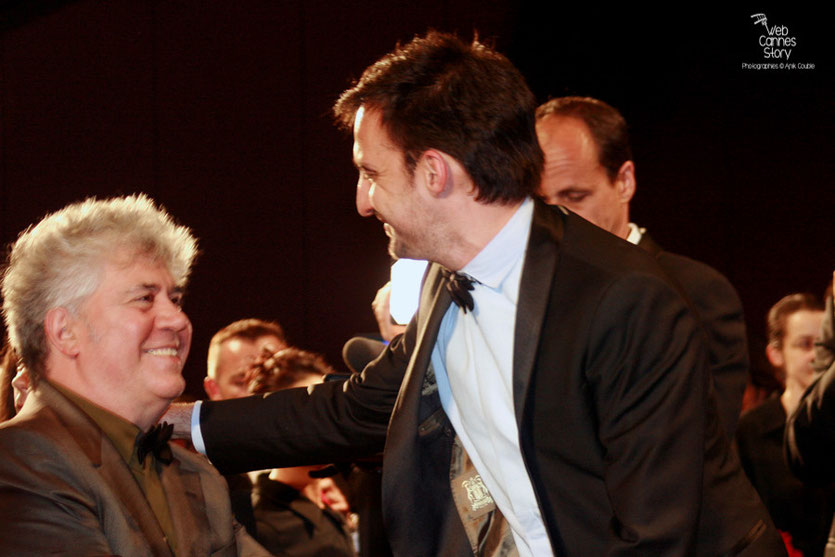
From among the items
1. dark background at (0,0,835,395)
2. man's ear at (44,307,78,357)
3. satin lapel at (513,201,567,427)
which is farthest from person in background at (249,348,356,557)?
dark background at (0,0,835,395)

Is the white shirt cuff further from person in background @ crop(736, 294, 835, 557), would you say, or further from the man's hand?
person in background @ crop(736, 294, 835, 557)

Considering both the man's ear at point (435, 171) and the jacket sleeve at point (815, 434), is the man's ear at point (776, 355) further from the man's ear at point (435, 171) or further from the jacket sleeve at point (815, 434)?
the man's ear at point (435, 171)

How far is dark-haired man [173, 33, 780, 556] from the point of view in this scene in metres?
1.65

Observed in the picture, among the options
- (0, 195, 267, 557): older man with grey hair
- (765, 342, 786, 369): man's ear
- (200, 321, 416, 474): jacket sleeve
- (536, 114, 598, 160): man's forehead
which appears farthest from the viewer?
(765, 342, 786, 369): man's ear

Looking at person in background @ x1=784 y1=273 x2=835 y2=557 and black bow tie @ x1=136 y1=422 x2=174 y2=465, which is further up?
black bow tie @ x1=136 y1=422 x2=174 y2=465

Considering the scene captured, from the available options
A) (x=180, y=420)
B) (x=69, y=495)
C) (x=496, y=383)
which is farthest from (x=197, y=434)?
(x=496, y=383)

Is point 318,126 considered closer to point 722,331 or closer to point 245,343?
point 245,343

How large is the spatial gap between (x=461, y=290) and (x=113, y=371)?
2.29 feet

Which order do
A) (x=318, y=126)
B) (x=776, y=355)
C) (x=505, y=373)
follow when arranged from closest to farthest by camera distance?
(x=505, y=373), (x=776, y=355), (x=318, y=126)

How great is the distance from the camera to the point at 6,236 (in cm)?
568

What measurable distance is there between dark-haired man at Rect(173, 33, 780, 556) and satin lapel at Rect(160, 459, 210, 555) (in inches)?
10.8

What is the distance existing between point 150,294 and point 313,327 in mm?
4282

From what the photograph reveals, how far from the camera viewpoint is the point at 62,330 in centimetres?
192

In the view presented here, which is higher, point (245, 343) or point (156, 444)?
point (245, 343)
